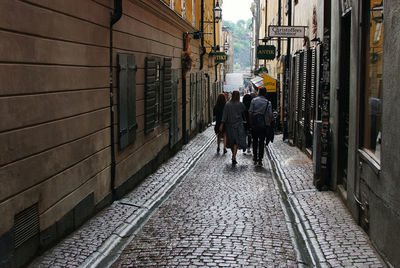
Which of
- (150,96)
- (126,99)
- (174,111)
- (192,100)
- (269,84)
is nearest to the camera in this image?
(126,99)

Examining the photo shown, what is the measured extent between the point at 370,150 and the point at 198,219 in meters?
2.42

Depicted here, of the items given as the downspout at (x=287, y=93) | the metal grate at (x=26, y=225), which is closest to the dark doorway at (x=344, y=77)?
the metal grate at (x=26, y=225)

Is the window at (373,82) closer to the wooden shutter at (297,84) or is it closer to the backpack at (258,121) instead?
the backpack at (258,121)

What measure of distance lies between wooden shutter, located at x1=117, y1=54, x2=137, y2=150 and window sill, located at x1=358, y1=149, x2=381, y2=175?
3744mm

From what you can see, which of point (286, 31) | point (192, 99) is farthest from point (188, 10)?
point (286, 31)

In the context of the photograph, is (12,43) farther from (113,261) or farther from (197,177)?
(197,177)

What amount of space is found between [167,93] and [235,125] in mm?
1885

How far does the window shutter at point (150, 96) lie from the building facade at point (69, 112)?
21 mm

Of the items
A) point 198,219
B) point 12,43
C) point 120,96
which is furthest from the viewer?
point 120,96

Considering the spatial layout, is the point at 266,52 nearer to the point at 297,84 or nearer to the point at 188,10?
the point at 188,10

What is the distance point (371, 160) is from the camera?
6223 mm

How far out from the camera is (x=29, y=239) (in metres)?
5.25

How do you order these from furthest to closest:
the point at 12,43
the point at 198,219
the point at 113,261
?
the point at 198,219 → the point at 113,261 → the point at 12,43

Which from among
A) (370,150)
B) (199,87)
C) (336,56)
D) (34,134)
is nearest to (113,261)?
(34,134)
